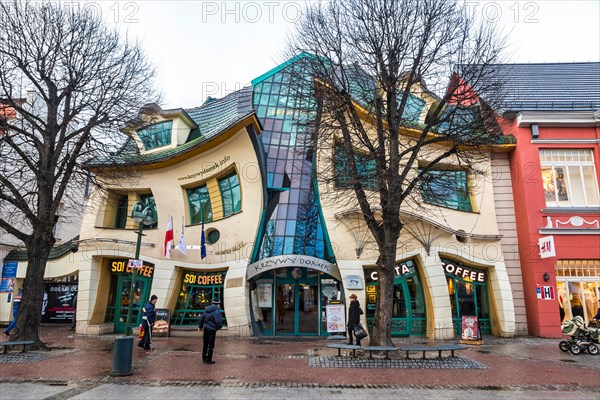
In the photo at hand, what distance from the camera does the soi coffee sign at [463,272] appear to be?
58.1ft

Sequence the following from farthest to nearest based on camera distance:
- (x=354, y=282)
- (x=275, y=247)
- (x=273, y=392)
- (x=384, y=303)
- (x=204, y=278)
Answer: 1. (x=204, y=278)
2. (x=275, y=247)
3. (x=354, y=282)
4. (x=384, y=303)
5. (x=273, y=392)

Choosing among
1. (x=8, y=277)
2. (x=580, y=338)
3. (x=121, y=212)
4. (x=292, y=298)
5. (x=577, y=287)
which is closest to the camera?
(x=580, y=338)

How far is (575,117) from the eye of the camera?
18.1m

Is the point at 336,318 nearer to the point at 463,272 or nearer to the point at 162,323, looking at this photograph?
the point at 463,272

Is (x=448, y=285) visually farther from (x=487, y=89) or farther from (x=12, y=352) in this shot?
(x=12, y=352)

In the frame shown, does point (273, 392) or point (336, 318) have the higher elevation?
point (336, 318)

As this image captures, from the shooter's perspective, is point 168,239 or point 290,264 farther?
point 168,239

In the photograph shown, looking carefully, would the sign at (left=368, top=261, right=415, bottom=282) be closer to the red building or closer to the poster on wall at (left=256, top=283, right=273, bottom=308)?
the poster on wall at (left=256, top=283, right=273, bottom=308)

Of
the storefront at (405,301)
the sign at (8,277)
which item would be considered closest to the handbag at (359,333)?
the storefront at (405,301)

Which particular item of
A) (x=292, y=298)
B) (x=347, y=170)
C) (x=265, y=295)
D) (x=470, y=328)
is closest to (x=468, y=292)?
(x=470, y=328)

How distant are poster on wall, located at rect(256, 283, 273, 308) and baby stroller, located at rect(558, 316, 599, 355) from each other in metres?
10.7

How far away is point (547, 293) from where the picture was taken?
16.9m

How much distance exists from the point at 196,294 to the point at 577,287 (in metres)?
16.1

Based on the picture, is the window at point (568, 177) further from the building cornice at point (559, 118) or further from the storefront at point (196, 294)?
the storefront at point (196, 294)
